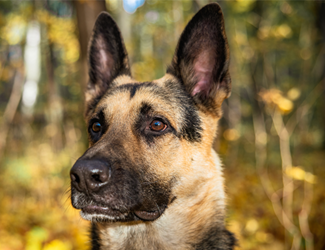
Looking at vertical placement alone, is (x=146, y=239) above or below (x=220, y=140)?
above

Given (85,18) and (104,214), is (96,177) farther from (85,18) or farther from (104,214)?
(85,18)

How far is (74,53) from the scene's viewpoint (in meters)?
10.2

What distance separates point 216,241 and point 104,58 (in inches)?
99.4

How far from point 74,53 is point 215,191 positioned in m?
9.43

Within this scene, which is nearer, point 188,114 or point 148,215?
point 148,215

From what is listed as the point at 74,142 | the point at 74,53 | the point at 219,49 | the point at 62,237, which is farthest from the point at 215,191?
the point at 74,53

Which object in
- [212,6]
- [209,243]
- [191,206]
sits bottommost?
[209,243]

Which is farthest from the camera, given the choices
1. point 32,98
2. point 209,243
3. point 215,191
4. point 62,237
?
point 32,98

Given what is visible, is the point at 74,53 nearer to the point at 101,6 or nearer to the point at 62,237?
the point at 101,6

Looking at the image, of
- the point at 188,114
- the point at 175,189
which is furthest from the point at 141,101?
the point at 175,189

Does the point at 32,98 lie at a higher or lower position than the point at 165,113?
lower

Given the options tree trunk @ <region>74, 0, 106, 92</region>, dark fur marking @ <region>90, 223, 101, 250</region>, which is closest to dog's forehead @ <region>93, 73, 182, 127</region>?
dark fur marking @ <region>90, 223, 101, 250</region>

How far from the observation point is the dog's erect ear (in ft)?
8.36

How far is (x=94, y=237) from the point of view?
264 cm
